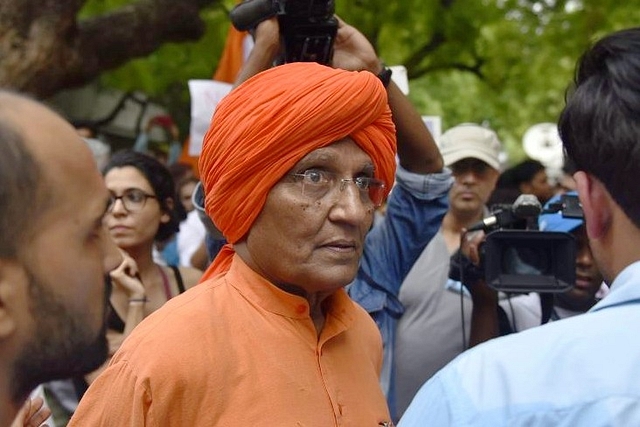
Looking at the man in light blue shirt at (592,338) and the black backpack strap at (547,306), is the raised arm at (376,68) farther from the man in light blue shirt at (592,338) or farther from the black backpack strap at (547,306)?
the man in light blue shirt at (592,338)

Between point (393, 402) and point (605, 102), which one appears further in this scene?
point (393, 402)

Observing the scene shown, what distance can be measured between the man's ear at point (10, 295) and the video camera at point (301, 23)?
1.94 meters

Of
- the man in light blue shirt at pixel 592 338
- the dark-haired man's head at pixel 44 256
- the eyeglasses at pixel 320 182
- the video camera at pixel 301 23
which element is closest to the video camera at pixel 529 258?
the video camera at pixel 301 23

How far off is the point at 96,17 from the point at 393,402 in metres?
6.07

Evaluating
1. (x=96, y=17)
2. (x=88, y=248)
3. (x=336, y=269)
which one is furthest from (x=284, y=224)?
(x=96, y=17)

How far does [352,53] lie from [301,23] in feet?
0.74

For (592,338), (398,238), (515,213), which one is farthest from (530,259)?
(592,338)

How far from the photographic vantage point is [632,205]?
1812 millimetres

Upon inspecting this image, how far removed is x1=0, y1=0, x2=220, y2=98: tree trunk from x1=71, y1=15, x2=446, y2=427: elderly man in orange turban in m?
4.73

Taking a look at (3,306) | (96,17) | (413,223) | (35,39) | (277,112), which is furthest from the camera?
(96,17)

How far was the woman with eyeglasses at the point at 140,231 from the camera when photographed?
445 cm

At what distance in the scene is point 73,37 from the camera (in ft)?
27.9

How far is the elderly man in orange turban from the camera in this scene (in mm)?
2418

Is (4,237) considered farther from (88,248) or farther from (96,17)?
(96,17)
